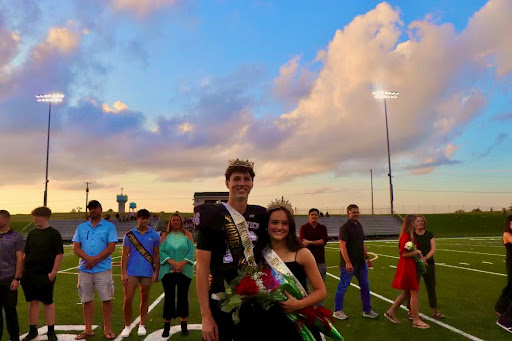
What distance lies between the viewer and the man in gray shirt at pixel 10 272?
5.60 meters

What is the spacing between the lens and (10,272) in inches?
224

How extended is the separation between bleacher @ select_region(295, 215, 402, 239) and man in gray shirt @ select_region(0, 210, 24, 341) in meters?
33.1

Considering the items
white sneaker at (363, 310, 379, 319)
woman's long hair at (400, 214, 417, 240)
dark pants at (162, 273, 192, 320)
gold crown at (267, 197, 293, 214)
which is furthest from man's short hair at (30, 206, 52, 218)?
woman's long hair at (400, 214, 417, 240)

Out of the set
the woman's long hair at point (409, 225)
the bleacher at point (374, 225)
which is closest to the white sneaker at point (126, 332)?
the woman's long hair at point (409, 225)

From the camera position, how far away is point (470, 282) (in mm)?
11555

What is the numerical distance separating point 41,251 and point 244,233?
4663 millimetres

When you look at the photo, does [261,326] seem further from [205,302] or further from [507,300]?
[507,300]

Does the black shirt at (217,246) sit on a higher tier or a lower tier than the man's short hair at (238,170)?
lower

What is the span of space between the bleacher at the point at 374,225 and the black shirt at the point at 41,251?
3272 cm

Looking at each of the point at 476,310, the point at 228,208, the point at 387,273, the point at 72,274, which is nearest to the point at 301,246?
the point at 228,208

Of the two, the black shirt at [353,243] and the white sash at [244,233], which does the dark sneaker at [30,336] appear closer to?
the white sash at [244,233]

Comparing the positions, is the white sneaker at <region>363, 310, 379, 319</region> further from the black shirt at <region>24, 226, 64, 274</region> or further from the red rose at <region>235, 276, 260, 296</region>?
the red rose at <region>235, 276, 260, 296</region>

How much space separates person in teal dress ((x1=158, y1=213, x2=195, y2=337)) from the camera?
633cm

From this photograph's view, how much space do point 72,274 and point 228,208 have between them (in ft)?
44.2
